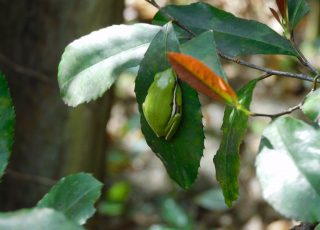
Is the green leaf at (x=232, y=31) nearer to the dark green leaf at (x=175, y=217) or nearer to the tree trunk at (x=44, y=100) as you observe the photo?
the tree trunk at (x=44, y=100)

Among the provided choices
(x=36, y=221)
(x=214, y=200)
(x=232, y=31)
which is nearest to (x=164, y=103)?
(x=232, y=31)

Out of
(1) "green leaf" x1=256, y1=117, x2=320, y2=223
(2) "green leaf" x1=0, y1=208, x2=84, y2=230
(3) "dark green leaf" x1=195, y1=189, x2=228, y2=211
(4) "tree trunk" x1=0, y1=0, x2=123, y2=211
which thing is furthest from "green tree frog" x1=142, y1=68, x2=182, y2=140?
(3) "dark green leaf" x1=195, y1=189, x2=228, y2=211

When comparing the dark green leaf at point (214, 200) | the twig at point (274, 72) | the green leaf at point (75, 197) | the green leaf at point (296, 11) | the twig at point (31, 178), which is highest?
the green leaf at point (296, 11)

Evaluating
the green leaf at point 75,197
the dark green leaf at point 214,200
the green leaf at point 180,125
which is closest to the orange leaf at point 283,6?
the green leaf at point 180,125

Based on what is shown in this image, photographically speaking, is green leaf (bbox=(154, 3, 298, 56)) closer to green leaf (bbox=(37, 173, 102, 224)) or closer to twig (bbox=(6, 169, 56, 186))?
green leaf (bbox=(37, 173, 102, 224))

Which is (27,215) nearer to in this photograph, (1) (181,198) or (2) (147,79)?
(2) (147,79)

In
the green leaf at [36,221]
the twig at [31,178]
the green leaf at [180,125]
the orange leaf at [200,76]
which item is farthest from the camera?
the twig at [31,178]

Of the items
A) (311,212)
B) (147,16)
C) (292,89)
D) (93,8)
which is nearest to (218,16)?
(311,212)
